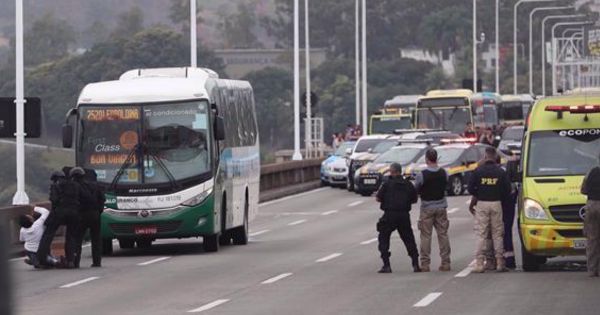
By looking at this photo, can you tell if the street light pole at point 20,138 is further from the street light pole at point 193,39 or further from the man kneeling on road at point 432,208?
the street light pole at point 193,39

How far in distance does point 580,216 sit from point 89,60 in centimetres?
9347

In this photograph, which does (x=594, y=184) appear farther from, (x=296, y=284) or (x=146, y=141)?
(x=146, y=141)

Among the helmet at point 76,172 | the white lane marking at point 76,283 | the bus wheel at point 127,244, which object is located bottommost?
the bus wheel at point 127,244

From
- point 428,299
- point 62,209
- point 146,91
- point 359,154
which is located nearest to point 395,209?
point 428,299

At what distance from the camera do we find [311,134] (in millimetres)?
69562

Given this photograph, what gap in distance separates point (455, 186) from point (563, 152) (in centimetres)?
2422

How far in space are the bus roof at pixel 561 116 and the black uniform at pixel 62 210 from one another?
632 centimetres

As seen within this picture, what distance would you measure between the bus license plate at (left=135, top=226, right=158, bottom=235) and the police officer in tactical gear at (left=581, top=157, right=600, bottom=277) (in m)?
8.58

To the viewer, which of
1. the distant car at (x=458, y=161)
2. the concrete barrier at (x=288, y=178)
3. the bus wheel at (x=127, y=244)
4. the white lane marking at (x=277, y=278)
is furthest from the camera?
the concrete barrier at (x=288, y=178)

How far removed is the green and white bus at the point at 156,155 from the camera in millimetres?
25672

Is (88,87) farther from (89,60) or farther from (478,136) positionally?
(89,60)

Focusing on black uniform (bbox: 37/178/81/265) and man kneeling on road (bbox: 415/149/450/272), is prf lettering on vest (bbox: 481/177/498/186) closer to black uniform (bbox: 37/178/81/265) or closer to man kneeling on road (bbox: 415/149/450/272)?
man kneeling on road (bbox: 415/149/450/272)

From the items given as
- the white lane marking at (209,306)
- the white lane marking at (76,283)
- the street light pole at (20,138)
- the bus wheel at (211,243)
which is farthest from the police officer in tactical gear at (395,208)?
the street light pole at (20,138)

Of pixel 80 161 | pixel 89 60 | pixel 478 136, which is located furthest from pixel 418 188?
pixel 89 60
